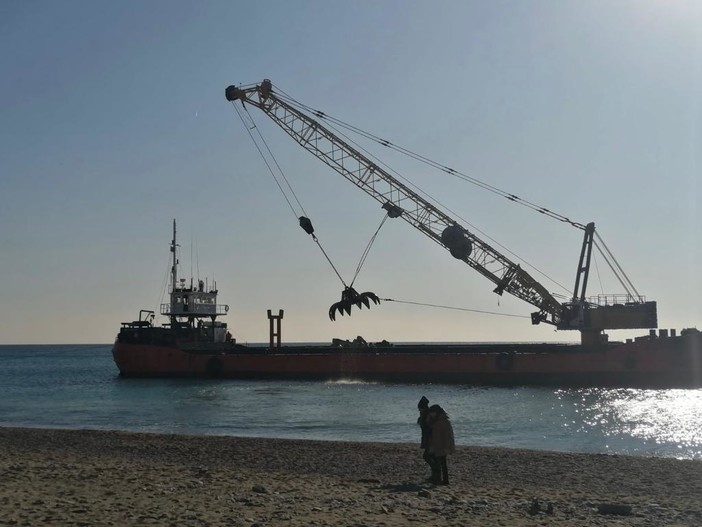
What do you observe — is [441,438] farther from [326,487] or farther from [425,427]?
[326,487]

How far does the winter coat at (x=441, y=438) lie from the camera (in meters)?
13.2

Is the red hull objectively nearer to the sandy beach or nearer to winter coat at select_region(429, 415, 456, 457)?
the sandy beach

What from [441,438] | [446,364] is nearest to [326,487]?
[441,438]

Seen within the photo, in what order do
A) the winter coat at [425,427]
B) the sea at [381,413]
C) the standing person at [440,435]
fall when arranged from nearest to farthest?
1. the standing person at [440,435]
2. the winter coat at [425,427]
3. the sea at [381,413]

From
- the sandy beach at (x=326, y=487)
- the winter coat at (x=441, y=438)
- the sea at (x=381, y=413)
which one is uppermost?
the winter coat at (x=441, y=438)

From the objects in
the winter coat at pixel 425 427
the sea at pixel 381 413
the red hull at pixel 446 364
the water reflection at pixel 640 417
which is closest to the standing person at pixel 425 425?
the winter coat at pixel 425 427

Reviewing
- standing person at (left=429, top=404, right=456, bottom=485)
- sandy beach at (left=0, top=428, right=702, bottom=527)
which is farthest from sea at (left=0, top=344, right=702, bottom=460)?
standing person at (left=429, top=404, right=456, bottom=485)

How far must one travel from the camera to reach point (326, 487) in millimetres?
13375

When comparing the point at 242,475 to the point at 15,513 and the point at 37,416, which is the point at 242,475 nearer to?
the point at 15,513

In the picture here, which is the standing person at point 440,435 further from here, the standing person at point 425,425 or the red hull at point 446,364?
the red hull at point 446,364

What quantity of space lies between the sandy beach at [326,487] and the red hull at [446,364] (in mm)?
28467

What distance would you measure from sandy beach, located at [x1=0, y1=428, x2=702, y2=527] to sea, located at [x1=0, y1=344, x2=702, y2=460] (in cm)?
509

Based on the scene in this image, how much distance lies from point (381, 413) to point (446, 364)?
1811 centimetres

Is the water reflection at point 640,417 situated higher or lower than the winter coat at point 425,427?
lower
